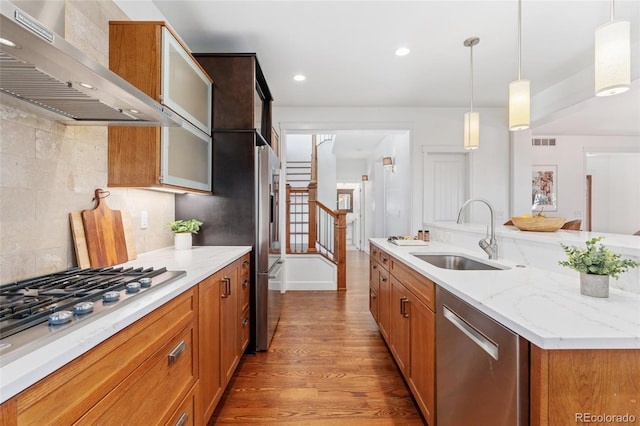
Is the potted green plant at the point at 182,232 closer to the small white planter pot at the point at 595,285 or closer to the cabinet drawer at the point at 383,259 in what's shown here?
the cabinet drawer at the point at 383,259

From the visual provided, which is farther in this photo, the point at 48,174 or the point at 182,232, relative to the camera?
the point at 182,232

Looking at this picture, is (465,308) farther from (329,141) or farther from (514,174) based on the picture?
(329,141)

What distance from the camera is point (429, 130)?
438cm

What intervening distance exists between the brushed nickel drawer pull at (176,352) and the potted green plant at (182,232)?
1.13m

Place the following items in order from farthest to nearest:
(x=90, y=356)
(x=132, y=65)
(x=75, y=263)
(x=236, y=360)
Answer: (x=236, y=360)
(x=132, y=65)
(x=75, y=263)
(x=90, y=356)

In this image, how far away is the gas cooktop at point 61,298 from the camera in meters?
0.70

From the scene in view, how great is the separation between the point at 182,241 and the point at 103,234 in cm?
69

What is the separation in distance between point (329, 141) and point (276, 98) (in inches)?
125

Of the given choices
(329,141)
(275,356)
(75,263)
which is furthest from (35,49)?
(329,141)

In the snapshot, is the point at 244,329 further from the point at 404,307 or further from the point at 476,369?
the point at 476,369

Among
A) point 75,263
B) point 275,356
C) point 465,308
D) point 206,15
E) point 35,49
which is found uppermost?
point 206,15

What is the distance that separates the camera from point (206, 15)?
2.30 m

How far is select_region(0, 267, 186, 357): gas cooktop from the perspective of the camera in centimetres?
70

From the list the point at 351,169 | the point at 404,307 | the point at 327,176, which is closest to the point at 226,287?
the point at 404,307
